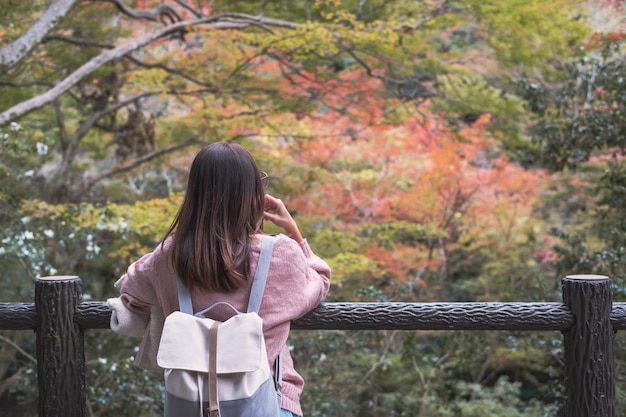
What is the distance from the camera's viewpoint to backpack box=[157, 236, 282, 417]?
61.8 inches

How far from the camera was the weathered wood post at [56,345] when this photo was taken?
2160 mm

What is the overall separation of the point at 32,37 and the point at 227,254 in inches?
160

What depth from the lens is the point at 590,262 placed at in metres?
4.87

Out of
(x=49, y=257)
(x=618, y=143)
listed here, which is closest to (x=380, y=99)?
(x=618, y=143)

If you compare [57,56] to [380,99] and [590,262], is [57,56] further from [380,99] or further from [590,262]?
[590,262]

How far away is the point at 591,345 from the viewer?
2037 millimetres

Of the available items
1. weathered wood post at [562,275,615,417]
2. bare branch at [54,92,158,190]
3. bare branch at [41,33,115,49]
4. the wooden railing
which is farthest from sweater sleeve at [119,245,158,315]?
bare branch at [54,92,158,190]

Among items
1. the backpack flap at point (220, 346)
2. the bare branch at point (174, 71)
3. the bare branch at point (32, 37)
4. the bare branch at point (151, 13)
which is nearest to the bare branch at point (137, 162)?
the bare branch at point (174, 71)

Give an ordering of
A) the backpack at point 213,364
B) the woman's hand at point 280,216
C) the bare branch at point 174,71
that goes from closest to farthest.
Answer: the backpack at point 213,364 < the woman's hand at point 280,216 < the bare branch at point 174,71

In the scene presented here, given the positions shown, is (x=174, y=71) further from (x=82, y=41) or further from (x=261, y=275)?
(x=261, y=275)

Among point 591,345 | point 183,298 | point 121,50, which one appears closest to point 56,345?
point 183,298

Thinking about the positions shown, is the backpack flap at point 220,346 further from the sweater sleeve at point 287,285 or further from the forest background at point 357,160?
the forest background at point 357,160

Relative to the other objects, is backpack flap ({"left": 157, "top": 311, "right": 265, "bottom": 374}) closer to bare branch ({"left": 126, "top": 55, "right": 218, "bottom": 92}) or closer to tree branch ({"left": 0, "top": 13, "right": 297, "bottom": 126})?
tree branch ({"left": 0, "top": 13, "right": 297, "bottom": 126})

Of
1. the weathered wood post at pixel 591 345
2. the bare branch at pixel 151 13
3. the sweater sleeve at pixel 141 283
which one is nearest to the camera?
the sweater sleeve at pixel 141 283
